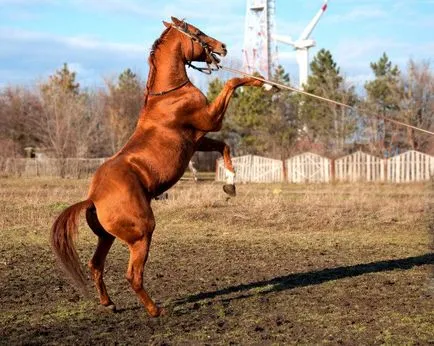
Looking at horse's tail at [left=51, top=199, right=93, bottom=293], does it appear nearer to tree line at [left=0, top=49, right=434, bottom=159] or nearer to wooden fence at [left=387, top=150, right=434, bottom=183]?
wooden fence at [left=387, top=150, right=434, bottom=183]

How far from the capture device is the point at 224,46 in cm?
828

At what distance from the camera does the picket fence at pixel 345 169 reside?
3869cm

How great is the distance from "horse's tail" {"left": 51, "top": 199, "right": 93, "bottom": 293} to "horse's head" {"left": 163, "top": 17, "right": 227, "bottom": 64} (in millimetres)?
2215

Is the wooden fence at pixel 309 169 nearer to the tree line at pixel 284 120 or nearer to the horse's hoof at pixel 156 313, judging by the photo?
the tree line at pixel 284 120

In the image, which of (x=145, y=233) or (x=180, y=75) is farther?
(x=180, y=75)

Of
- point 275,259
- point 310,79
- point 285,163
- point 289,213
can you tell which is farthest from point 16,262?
point 310,79

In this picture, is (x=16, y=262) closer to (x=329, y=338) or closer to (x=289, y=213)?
(x=329, y=338)

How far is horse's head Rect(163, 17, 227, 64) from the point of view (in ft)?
26.2

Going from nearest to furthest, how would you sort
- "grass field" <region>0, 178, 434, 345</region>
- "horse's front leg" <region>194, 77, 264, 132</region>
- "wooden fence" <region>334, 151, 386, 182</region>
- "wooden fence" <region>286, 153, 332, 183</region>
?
"grass field" <region>0, 178, 434, 345</region>, "horse's front leg" <region>194, 77, 264, 132</region>, "wooden fence" <region>334, 151, 386, 182</region>, "wooden fence" <region>286, 153, 332, 183</region>

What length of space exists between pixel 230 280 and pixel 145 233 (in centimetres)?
269

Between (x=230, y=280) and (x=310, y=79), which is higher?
(x=310, y=79)

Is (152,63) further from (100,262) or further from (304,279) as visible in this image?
(304,279)

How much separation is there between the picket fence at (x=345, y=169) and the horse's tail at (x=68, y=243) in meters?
33.1

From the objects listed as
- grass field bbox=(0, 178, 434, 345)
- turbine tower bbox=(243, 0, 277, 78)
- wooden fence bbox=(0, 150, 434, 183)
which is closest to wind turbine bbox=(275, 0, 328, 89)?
turbine tower bbox=(243, 0, 277, 78)
